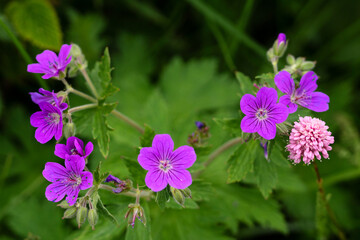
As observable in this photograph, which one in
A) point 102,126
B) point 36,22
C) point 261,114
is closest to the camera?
point 261,114

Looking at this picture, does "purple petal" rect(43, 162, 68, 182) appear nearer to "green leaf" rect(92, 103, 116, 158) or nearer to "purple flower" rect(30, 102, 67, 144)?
"purple flower" rect(30, 102, 67, 144)

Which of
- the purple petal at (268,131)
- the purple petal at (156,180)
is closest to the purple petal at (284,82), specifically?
the purple petal at (268,131)

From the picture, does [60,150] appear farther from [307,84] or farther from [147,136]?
[307,84]

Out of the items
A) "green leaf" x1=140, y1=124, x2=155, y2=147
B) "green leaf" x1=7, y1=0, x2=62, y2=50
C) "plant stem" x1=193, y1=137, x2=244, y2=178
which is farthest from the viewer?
"green leaf" x1=7, y1=0, x2=62, y2=50

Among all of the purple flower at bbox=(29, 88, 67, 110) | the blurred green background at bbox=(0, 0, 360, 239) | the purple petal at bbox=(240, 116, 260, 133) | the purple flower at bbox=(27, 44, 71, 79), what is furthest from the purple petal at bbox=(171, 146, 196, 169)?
the blurred green background at bbox=(0, 0, 360, 239)

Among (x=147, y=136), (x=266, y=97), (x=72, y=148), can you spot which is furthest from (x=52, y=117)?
(x=266, y=97)

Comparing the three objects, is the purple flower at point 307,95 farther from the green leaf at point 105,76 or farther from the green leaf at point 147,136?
the green leaf at point 105,76
